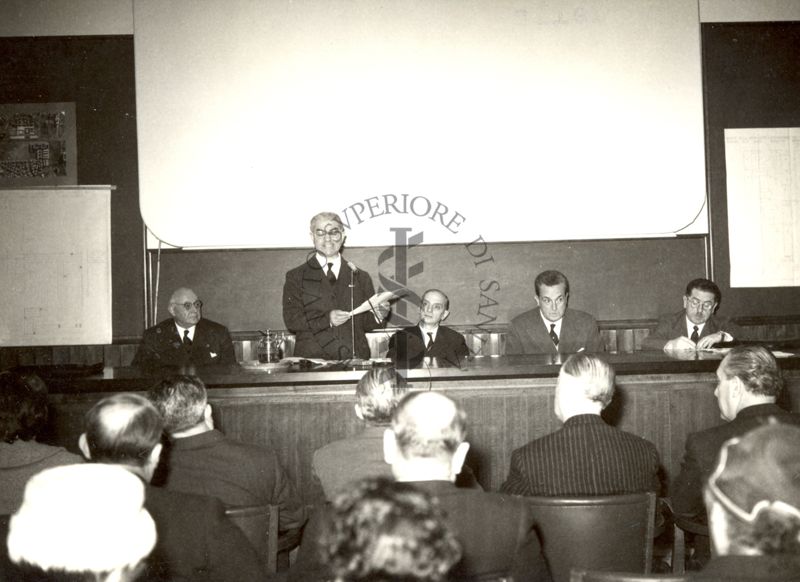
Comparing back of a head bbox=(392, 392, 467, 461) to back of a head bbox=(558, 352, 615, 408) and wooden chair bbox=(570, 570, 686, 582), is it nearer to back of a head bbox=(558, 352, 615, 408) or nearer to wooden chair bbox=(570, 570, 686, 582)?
wooden chair bbox=(570, 570, 686, 582)

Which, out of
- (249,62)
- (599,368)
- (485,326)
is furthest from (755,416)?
(249,62)

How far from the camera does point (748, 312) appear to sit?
19.2 feet

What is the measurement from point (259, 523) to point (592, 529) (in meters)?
0.88

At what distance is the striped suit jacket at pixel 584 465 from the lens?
221 centimetres

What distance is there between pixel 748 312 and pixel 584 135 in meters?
1.88

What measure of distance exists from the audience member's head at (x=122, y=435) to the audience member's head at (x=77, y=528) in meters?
0.57

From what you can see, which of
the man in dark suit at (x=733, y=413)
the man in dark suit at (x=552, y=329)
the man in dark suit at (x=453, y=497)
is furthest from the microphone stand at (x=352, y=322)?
the man in dark suit at (x=453, y=497)

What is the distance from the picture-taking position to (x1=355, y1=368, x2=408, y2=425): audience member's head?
2.44 m

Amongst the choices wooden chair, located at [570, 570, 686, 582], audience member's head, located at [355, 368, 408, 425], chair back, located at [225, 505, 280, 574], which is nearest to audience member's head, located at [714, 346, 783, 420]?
audience member's head, located at [355, 368, 408, 425]

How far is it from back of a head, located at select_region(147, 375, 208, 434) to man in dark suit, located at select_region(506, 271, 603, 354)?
→ 2.79 m

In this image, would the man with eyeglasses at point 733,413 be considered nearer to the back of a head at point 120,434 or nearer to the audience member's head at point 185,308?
the back of a head at point 120,434

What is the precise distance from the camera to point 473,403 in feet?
11.4

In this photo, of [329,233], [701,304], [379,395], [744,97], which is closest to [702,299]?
[701,304]

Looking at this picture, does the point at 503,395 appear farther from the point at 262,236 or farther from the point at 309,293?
the point at 262,236
